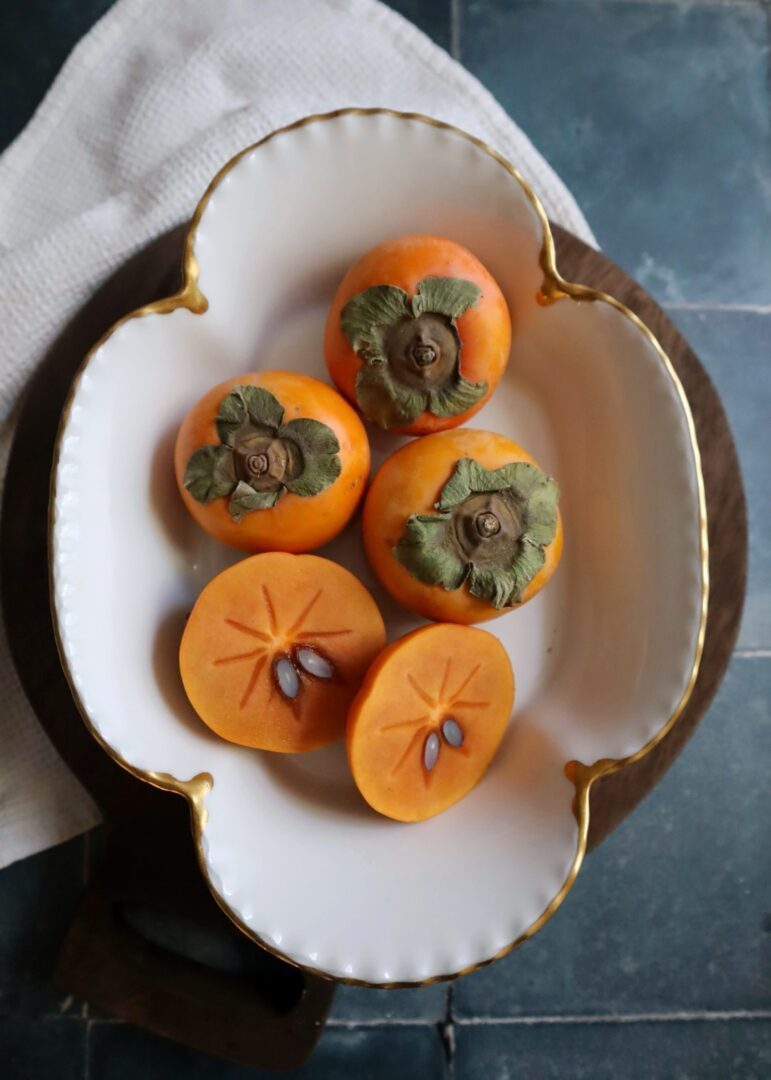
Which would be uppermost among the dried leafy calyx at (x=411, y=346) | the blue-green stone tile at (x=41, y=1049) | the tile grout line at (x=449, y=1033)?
the dried leafy calyx at (x=411, y=346)

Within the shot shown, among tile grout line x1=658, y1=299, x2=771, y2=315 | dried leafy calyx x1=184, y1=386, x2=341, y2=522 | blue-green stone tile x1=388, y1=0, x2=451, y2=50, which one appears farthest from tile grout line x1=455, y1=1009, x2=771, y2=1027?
blue-green stone tile x1=388, y1=0, x2=451, y2=50

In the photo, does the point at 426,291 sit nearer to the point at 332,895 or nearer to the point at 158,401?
the point at 158,401

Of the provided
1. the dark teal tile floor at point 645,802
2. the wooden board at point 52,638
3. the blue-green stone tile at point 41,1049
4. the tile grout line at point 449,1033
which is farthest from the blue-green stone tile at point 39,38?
the tile grout line at point 449,1033

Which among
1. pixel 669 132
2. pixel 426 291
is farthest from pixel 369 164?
pixel 669 132

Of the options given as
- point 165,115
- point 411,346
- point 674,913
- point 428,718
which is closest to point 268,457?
point 411,346

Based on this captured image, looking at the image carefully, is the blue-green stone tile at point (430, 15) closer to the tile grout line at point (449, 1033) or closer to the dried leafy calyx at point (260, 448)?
the dried leafy calyx at point (260, 448)

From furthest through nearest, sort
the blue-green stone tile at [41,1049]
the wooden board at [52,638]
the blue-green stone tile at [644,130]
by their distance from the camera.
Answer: the blue-green stone tile at [644,130] < the blue-green stone tile at [41,1049] < the wooden board at [52,638]

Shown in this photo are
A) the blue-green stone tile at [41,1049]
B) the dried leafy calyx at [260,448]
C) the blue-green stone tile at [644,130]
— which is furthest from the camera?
the blue-green stone tile at [644,130]

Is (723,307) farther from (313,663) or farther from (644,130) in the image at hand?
(313,663)
